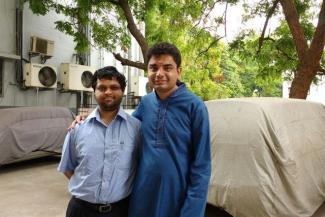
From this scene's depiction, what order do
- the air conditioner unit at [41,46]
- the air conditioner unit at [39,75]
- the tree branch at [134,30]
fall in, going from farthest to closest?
the air conditioner unit at [41,46], the air conditioner unit at [39,75], the tree branch at [134,30]

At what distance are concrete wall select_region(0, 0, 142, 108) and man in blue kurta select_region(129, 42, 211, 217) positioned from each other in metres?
9.08

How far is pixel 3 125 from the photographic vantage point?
23.5ft

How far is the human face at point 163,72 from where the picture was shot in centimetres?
203

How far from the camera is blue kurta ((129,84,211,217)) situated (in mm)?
1948

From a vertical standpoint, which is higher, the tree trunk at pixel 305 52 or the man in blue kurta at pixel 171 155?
the tree trunk at pixel 305 52

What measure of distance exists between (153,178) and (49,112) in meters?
6.93

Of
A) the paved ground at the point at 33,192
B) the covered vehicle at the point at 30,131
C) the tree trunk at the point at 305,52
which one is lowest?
the paved ground at the point at 33,192

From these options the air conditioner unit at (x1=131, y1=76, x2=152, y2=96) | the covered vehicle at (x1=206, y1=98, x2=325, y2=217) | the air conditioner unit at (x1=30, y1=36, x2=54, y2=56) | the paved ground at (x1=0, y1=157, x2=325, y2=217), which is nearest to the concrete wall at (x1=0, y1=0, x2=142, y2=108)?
the air conditioner unit at (x1=30, y1=36, x2=54, y2=56)

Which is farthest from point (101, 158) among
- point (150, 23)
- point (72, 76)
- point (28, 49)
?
point (72, 76)

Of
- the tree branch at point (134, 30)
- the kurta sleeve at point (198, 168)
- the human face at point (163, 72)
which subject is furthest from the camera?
the tree branch at point (134, 30)

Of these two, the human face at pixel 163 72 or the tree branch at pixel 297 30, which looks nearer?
the human face at pixel 163 72

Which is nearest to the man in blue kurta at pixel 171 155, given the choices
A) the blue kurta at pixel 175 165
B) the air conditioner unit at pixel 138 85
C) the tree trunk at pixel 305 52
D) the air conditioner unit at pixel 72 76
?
the blue kurta at pixel 175 165

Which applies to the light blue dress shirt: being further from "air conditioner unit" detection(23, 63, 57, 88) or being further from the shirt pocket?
"air conditioner unit" detection(23, 63, 57, 88)

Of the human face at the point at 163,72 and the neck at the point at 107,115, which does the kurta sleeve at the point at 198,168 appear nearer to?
the human face at the point at 163,72
